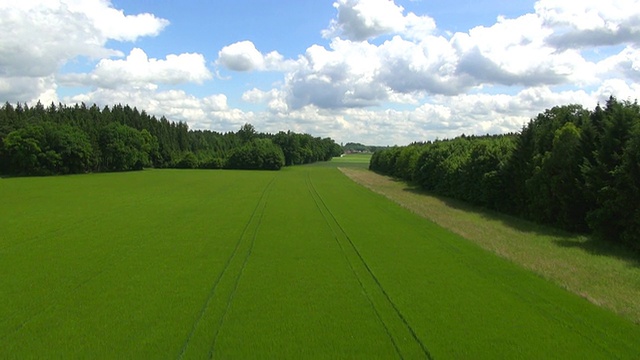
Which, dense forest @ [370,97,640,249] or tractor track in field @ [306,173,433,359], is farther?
dense forest @ [370,97,640,249]

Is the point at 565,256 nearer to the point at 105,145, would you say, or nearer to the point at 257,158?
the point at 105,145

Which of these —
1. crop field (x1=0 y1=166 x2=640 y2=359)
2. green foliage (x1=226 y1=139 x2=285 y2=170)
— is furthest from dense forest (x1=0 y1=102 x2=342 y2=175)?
crop field (x1=0 y1=166 x2=640 y2=359)

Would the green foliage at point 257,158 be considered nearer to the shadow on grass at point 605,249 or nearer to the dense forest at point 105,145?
the dense forest at point 105,145

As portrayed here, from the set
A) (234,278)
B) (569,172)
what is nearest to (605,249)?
(569,172)

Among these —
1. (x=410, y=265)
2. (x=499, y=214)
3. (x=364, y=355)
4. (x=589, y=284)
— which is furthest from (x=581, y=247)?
(x=364, y=355)

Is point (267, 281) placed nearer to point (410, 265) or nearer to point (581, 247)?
point (410, 265)

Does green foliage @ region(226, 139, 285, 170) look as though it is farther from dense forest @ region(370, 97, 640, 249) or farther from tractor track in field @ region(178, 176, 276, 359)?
tractor track in field @ region(178, 176, 276, 359)
